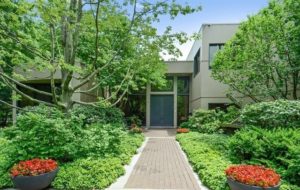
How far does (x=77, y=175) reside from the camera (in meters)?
6.00

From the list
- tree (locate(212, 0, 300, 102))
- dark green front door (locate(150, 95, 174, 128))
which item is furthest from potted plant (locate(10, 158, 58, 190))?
dark green front door (locate(150, 95, 174, 128))

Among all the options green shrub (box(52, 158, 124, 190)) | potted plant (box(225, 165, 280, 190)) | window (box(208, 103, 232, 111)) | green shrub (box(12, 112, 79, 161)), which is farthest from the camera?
window (box(208, 103, 232, 111))

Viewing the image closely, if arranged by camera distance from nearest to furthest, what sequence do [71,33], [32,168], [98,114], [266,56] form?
[32,168] < [71,33] < [98,114] < [266,56]

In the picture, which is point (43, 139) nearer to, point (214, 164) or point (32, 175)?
point (32, 175)

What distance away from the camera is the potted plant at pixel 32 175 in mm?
5559

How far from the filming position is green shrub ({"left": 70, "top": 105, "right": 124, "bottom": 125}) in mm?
11773

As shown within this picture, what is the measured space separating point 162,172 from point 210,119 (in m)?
8.28

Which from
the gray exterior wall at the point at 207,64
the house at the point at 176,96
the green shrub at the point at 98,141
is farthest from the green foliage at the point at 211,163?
the house at the point at 176,96

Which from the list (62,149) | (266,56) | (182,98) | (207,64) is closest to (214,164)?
(62,149)

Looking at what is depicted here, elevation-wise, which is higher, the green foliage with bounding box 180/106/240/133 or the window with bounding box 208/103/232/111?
the window with bounding box 208/103/232/111

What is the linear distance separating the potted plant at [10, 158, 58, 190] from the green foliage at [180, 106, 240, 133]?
31.3 feet

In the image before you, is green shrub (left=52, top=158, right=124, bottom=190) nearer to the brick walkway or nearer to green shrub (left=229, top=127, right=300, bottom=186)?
the brick walkway

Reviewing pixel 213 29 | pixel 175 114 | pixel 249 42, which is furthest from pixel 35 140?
pixel 175 114

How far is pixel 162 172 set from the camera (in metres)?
7.02
